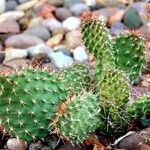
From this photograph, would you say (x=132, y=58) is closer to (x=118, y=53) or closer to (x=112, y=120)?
(x=118, y=53)

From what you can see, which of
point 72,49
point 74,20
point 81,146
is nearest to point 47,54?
point 72,49

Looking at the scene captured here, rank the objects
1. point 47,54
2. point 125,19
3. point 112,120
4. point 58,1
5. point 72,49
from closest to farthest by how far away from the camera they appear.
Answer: point 112,120 → point 47,54 → point 72,49 → point 125,19 → point 58,1

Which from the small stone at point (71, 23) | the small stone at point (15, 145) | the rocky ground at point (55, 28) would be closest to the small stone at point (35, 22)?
the rocky ground at point (55, 28)

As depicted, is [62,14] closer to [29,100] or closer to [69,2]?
[69,2]

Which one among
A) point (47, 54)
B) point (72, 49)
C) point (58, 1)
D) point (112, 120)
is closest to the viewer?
point (112, 120)

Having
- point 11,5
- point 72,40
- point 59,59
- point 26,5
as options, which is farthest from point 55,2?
point 59,59

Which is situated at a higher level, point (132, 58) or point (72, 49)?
point (132, 58)

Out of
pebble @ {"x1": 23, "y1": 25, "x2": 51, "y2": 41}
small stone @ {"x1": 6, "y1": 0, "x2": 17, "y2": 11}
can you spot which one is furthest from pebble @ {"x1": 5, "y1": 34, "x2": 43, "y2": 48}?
small stone @ {"x1": 6, "y1": 0, "x2": 17, "y2": 11}
